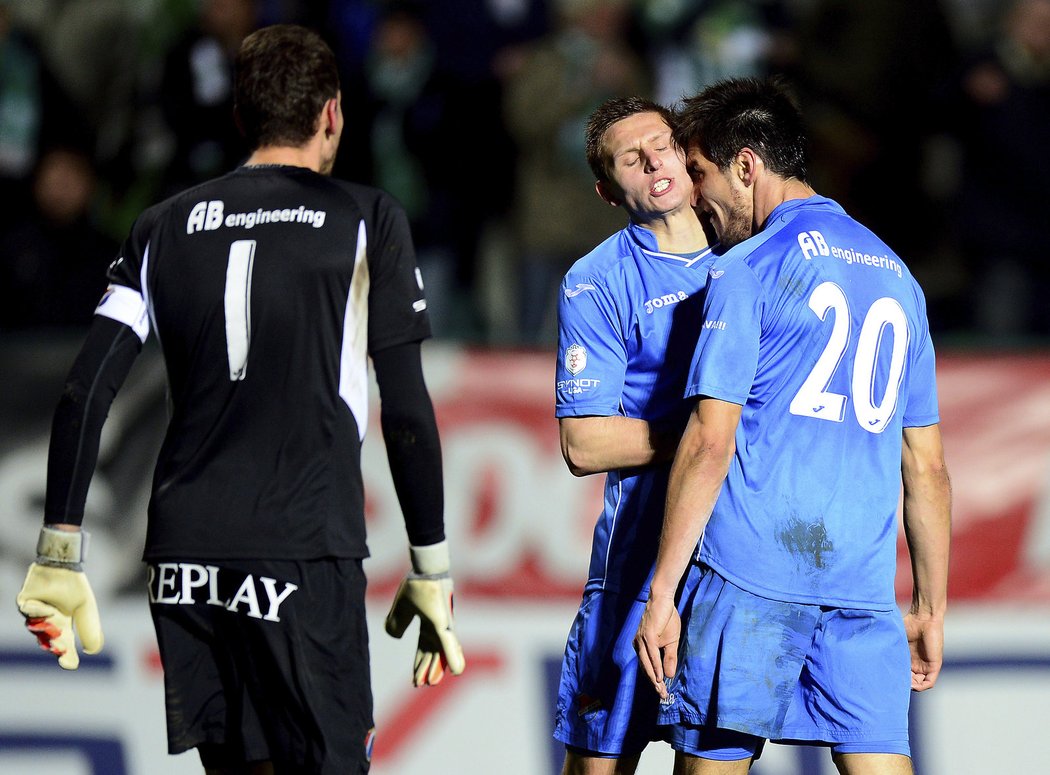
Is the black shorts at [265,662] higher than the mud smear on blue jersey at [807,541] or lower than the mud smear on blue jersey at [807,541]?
lower

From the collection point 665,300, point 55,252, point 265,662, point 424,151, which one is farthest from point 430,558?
point 424,151

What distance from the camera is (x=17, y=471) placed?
6328 mm

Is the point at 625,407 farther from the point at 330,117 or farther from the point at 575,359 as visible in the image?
the point at 330,117

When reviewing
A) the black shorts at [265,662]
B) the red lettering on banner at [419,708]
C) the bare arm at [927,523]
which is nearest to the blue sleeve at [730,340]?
the bare arm at [927,523]

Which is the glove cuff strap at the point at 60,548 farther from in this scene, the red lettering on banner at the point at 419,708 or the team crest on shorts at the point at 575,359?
the red lettering on banner at the point at 419,708

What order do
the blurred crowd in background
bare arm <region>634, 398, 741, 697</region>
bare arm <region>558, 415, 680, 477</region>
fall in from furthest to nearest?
the blurred crowd in background → bare arm <region>558, 415, 680, 477</region> → bare arm <region>634, 398, 741, 697</region>

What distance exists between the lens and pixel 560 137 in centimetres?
842

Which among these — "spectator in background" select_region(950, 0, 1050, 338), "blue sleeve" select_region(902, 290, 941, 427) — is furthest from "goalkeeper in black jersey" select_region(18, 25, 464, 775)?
"spectator in background" select_region(950, 0, 1050, 338)

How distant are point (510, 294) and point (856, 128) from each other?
2289 mm

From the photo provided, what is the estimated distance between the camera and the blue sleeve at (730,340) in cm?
355

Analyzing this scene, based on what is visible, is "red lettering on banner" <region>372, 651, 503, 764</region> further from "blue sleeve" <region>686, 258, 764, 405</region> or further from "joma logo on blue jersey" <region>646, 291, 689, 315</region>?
"blue sleeve" <region>686, 258, 764, 405</region>

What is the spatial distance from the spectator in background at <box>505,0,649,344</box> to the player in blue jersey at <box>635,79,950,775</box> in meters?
4.61

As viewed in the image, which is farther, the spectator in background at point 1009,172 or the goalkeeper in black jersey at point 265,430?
the spectator in background at point 1009,172

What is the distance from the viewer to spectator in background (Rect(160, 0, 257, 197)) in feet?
27.3
